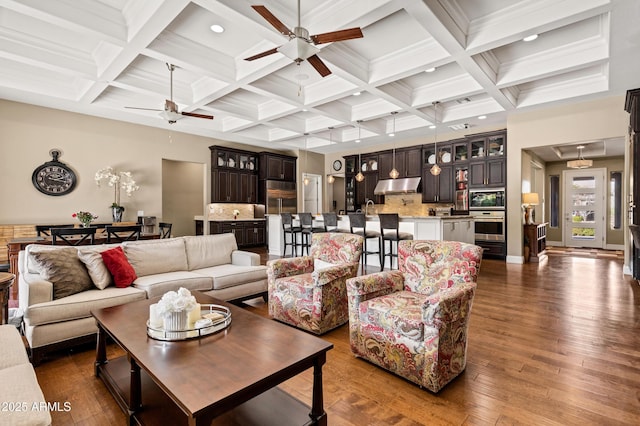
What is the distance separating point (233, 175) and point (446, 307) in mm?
7787

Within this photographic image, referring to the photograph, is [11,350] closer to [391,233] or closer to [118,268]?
[118,268]

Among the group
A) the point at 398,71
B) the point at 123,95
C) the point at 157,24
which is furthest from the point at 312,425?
the point at 123,95

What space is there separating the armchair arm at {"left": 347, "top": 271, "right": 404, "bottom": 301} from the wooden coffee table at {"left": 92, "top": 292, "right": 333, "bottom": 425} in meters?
0.67

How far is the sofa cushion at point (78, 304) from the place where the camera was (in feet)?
7.68

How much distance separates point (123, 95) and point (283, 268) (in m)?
4.89

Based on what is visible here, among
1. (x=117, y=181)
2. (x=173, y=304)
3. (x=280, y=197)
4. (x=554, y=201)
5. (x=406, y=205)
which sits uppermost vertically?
(x=117, y=181)

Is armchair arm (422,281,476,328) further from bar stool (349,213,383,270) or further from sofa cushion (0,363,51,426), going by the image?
bar stool (349,213,383,270)

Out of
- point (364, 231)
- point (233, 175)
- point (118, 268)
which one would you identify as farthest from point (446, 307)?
point (233, 175)

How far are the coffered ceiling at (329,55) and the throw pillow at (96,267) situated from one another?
2.34m

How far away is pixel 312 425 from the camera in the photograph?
1581 mm

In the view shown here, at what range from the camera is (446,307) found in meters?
1.88

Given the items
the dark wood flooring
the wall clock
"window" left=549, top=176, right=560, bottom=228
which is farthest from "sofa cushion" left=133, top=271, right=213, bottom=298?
"window" left=549, top=176, right=560, bottom=228

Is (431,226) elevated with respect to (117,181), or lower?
lower

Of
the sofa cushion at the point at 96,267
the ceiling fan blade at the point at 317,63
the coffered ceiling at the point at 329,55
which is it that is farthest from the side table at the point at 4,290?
the ceiling fan blade at the point at 317,63
